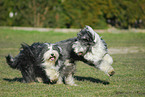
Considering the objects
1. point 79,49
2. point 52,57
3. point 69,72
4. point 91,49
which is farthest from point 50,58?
point 91,49

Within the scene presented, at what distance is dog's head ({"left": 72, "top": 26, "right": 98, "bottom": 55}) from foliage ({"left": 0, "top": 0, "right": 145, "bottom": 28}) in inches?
955

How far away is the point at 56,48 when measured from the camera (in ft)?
20.3

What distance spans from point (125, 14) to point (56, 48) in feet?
96.5

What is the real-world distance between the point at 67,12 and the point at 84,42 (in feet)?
85.1

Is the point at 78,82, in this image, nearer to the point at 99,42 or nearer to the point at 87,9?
the point at 99,42

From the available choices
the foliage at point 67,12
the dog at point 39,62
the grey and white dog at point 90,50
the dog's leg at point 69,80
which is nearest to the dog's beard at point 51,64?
the dog at point 39,62

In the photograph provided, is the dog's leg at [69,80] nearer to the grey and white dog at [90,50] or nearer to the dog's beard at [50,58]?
the grey and white dog at [90,50]

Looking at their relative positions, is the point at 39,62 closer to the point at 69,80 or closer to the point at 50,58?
the point at 50,58

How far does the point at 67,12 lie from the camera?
3167cm

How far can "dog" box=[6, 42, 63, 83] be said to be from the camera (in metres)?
6.03

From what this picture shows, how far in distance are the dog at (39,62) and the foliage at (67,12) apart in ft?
78.2

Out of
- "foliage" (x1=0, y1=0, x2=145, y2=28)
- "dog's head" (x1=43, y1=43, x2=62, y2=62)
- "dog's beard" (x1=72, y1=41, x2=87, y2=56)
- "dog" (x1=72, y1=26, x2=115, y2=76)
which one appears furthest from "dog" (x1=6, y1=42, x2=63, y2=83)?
"foliage" (x1=0, y1=0, x2=145, y2=28)

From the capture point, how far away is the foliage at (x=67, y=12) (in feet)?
99.3

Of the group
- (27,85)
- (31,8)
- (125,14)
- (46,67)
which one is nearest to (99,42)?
(46,67)
